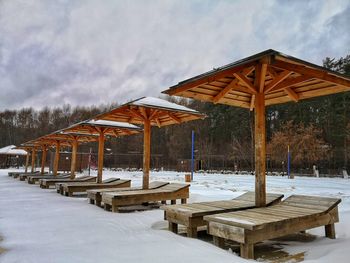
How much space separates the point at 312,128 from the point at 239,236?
29.1m

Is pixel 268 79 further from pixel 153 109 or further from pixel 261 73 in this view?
pixel 153 109

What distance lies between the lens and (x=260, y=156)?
499 cm

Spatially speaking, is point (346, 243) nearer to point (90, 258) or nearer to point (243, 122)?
point (90, 258)

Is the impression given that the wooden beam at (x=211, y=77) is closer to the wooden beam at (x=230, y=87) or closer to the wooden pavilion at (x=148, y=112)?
the wooden beam at (x=230, y=87)

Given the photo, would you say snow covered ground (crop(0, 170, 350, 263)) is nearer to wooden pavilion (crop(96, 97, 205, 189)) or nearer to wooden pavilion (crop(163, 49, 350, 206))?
wooden pavilion (crop(163, 49, 350, 206))

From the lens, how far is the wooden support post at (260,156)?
4926 millimetres

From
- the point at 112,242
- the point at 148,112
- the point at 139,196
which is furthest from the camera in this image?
the point at 148,112

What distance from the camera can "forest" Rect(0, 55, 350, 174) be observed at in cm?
2863

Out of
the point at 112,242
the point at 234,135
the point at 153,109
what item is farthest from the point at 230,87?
the point at 234,135

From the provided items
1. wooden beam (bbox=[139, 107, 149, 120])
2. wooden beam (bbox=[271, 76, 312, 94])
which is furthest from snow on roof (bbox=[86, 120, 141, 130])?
wooden beam (bbox=[271, 76, 312, 94])

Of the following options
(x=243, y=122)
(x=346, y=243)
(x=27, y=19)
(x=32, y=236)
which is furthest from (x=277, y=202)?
(x=243, y=122)

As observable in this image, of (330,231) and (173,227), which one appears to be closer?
(330,231)

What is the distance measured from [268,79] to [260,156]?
1935 millimetres

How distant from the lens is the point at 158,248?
12.6 ft
